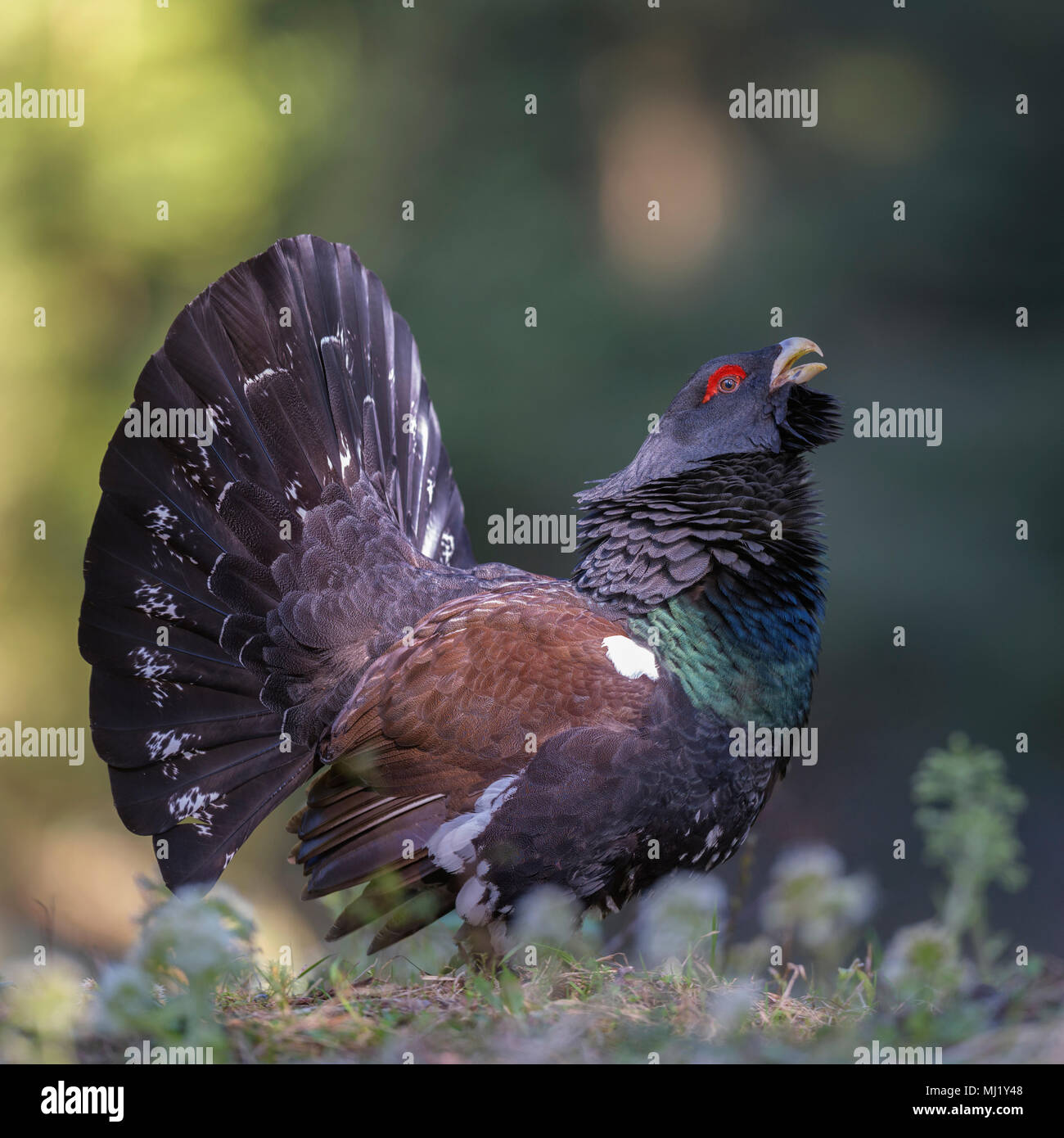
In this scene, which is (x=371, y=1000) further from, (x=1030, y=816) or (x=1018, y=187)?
(x=1018, y=187)

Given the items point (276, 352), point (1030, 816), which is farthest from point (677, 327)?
point (276, 352)

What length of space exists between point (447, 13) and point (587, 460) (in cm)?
345

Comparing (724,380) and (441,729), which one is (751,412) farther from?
(441,729)

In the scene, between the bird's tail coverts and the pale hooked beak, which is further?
the bird's tail coverts

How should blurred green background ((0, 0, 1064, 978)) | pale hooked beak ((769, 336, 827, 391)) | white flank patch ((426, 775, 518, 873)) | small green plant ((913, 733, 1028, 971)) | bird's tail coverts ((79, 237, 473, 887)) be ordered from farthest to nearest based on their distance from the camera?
blurred green background ((0, 0, 1064, 978)) → bird's tail coverts ((79, 237, 473, 887)) → pale hooked beak ((769, 336, 827, 391)) → white flank patch ((426, 775, 518, 873)) → small green plant ((913, 733, 1028, 971))

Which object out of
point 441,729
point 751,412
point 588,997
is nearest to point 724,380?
point 751,412

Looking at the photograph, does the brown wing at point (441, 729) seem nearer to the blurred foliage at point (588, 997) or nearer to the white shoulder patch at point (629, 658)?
the white shoulder patch at point (629, 658)

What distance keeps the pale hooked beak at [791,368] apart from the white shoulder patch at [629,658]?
1.08 meters

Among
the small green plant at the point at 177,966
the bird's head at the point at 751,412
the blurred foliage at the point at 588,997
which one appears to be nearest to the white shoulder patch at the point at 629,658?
the blurred foliage at the point at 588,997

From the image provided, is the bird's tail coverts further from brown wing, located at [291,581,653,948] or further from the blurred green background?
the blurred green background

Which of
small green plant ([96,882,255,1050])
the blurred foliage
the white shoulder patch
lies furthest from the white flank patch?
small green plant ([96,882,255,1050])

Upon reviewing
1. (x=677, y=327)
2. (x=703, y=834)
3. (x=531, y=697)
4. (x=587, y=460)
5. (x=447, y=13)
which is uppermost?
(x=447, y=13)

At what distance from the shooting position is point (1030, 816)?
8078 millimetres

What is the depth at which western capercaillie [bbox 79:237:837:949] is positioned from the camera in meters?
3.44
